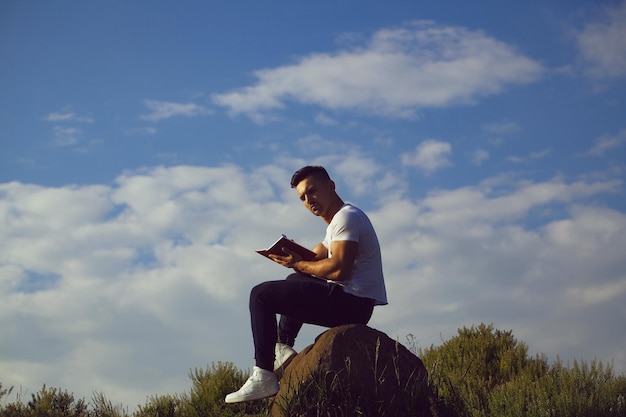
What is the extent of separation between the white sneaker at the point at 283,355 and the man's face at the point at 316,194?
147cm

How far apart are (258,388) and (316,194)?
6.56ft

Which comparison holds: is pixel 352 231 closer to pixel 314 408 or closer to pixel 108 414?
pixel 314 408

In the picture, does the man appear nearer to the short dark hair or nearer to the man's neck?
the short dark hair

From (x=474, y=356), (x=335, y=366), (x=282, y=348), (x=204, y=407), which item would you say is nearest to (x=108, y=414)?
(x=204, y=407)


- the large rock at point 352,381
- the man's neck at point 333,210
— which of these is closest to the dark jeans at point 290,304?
the large rock at point 352,381

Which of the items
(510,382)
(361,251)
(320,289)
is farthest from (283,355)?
(510,382)

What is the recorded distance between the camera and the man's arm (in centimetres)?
671

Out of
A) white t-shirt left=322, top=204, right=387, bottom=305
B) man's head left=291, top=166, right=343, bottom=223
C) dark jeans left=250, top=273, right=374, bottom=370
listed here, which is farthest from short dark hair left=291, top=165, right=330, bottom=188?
dark jeans left=250, top=273, right=374, bottom=370

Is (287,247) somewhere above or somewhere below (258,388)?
above

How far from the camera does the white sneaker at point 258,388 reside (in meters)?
6.88

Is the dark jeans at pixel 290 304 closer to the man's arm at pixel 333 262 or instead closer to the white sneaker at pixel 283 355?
the man's arm at pixel 333 262

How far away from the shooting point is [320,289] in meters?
6.88

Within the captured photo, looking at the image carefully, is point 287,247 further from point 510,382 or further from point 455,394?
point 510,382

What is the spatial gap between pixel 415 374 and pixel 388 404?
0.48 m
